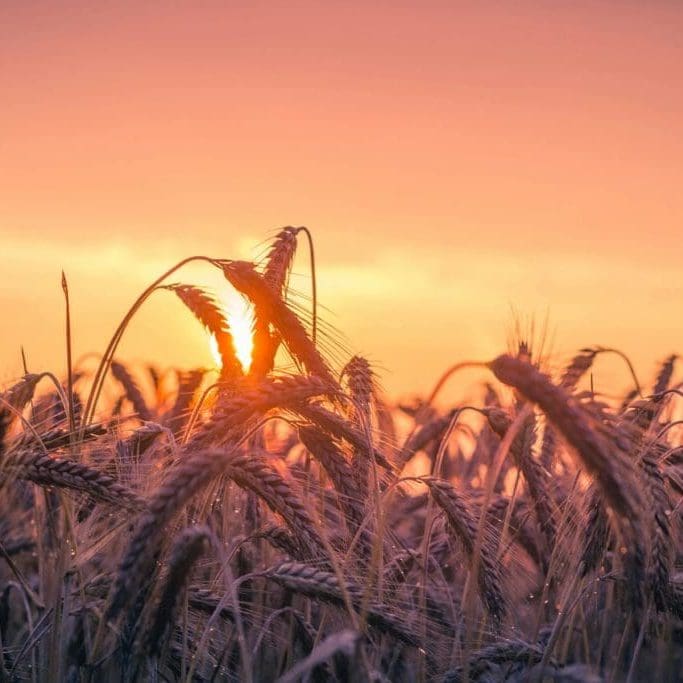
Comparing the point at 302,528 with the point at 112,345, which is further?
the point at 112,345

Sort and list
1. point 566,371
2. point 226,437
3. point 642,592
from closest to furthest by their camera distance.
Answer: point 642,592
point 226,437
point 566,371

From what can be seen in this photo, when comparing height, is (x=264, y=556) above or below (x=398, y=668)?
above

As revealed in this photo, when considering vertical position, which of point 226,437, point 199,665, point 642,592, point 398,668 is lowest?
point 398,668

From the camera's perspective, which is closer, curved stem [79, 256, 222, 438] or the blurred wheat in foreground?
the blurred wheat in foreground

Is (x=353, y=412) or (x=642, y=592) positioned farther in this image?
(x=353, y=412)

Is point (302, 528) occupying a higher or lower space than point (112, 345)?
lower

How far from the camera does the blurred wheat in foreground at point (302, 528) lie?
3160 millimetres

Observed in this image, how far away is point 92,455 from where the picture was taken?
176 inches

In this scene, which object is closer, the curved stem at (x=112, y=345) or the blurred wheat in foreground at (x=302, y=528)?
the blurred wheat in foreground at (x=302, y=528)

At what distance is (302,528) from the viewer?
3719 millimetres

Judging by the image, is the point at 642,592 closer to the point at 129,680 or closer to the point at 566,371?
the point at 129,680

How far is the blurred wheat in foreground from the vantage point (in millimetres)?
3160

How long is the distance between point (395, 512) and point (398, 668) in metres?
1.11

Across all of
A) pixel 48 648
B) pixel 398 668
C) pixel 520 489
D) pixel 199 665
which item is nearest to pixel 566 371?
pixel 520 489
